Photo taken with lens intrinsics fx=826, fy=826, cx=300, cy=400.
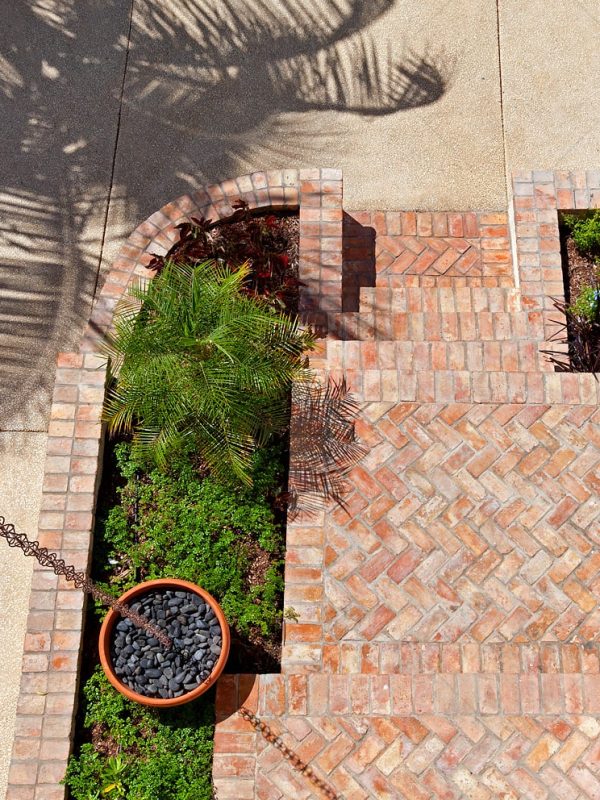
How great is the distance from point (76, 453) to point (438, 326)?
3.06 metres

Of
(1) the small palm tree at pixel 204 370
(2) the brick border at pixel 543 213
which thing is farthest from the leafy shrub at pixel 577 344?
(1) the small palm tree at pixel 204 370

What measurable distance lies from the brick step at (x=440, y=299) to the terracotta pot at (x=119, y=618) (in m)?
A: 2.69

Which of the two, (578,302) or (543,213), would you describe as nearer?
(578,302)

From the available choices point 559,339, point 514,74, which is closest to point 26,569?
point 559,339

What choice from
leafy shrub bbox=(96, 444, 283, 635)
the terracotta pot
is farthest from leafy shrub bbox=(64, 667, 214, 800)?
leafy shrub bbox=(96, 444, 283, 635)

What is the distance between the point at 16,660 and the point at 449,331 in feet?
14.0

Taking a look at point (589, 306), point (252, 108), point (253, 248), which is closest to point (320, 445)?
point (253, 248)

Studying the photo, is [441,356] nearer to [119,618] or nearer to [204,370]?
[204,370]

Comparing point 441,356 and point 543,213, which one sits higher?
point 543,213

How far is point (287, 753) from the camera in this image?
5.47 metres

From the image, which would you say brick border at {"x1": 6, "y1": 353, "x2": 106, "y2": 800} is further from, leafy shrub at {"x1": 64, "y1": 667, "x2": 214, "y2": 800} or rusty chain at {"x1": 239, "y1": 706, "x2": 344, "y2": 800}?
rusty chain at {"x1": 239, "y1": 706, "x2": 344, "y2": 800}

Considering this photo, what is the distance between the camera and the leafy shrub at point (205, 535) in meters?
6.09

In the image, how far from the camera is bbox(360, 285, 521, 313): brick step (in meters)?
6.86

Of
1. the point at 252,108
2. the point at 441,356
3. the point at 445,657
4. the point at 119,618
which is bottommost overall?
the point at 445,657
